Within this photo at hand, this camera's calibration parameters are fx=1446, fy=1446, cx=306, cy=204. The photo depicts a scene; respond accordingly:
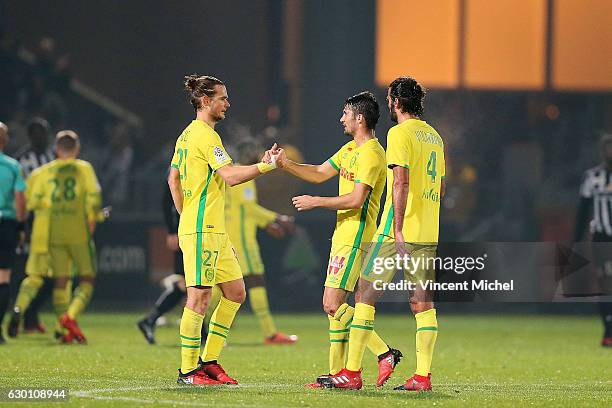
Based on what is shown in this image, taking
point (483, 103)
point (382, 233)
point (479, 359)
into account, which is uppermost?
point (483, 103)

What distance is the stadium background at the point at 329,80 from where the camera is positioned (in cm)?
2306

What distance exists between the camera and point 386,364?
10.6 m

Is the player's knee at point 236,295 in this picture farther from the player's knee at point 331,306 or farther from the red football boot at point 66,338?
Answer: the red football boot at point 66,338

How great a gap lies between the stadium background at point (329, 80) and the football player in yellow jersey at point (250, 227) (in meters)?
6.44

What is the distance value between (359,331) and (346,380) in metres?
0.37

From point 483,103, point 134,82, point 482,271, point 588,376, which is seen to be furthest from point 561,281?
point 134,82

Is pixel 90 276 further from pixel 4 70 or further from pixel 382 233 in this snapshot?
pixel 4 70

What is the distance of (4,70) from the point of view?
2334cm

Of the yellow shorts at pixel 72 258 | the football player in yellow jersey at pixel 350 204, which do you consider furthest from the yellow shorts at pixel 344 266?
the yellow shorts at pixel 72 258

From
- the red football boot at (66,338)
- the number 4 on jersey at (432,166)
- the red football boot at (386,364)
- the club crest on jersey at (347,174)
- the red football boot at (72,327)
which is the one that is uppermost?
the number 4 on jersey at (432,166)

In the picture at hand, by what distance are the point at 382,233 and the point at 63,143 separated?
5.68 metres

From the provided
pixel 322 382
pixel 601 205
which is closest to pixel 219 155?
pixel 322 382

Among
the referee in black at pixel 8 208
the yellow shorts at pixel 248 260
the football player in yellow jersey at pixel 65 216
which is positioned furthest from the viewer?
Answer: the yellow shorts at pixel 248 260

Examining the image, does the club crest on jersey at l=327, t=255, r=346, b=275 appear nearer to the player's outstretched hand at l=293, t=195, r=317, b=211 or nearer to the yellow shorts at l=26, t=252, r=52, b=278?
the player's outstretched hand at l=293, t=195, r=317, b=211
